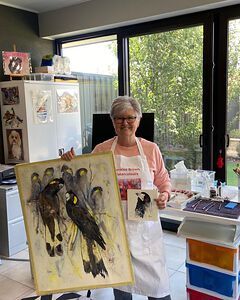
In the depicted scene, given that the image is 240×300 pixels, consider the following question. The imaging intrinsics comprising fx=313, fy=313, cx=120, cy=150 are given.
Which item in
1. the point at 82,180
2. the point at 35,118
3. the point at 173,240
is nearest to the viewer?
the point at 82,180

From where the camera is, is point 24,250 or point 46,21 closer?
point 24,250

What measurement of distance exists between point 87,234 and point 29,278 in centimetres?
145

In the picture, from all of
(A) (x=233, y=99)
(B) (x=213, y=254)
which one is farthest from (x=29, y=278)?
(A) (x=233, y=99)

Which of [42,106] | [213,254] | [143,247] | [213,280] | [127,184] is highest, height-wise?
[42,106]

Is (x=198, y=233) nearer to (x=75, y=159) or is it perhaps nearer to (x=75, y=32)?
(x=75, y=159)

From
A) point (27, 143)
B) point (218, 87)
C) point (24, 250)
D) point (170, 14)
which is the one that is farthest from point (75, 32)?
point (24, 250)

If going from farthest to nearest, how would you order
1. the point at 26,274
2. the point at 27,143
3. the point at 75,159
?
the point at 27,143
the point at 26,274
the point at 75,159

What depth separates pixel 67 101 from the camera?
12.6 ft

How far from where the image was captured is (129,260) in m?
1.63

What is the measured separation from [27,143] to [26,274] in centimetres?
137

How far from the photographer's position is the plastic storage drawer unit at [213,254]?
193 cm

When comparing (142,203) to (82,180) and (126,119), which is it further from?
(126,119)

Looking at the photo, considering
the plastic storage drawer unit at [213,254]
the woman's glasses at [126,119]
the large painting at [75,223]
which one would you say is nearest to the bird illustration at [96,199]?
the large painting at [75,223]

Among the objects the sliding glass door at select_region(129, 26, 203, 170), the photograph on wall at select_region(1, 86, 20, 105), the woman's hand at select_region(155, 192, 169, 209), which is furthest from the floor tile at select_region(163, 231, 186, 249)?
the photograph on wall at select_region(1, 86, 20, 105)
